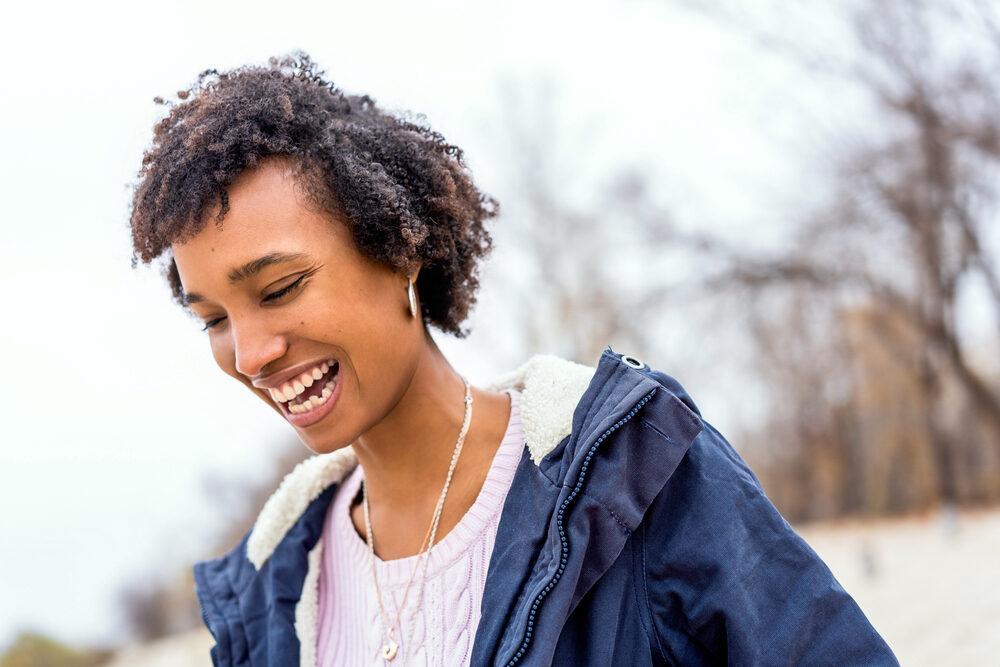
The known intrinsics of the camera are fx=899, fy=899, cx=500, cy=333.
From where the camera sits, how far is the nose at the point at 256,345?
1.59m

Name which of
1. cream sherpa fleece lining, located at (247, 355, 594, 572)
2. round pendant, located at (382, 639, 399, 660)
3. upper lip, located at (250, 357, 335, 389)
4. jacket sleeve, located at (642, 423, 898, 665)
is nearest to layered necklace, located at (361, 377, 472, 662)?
round pendant, located at (382, 639, 399, 660)

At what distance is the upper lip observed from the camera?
1634 millimetres

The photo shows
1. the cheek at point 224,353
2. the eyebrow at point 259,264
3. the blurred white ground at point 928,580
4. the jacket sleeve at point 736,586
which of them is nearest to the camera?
the jacket sleeve at point 736,586

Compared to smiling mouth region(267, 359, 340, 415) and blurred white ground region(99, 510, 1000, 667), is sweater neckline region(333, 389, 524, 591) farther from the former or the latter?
blurred white ground region(99, 510, 1000, 667)

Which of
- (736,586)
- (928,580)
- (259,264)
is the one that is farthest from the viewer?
(928,580)

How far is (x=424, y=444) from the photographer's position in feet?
6.16

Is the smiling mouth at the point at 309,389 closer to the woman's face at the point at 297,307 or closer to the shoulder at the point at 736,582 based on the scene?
the woman's face at the point at 297,307

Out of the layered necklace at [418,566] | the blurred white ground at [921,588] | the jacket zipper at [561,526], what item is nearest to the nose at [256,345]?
the layered necklace at [418,566]

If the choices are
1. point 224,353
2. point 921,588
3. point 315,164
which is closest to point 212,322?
point 224,353

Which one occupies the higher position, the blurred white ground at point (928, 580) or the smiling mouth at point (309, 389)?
the smiling mouth at point (309, 389)

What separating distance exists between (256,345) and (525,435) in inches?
21.2

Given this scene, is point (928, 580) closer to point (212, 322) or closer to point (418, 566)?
point (418, 566)

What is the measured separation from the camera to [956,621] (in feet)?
23.1

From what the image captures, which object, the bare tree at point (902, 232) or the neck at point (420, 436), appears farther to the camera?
the bare tree at point (902, 232)
